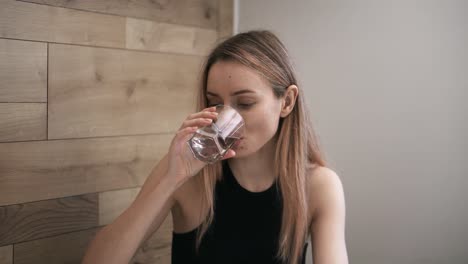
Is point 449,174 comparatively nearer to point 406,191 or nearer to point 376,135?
point 406,191

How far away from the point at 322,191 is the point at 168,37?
2.37ft

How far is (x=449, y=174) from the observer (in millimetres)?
1479

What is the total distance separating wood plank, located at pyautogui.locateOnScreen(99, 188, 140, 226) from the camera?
1419 mm

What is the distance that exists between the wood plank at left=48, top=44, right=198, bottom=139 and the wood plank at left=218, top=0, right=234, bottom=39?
0.60 feet

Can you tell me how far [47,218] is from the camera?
4.21ft

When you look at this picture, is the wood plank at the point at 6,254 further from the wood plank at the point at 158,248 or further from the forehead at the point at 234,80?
the forehead at the point at 234,80

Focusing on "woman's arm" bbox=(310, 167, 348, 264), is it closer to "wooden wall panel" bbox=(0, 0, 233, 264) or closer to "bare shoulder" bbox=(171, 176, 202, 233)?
"bare shoulder" bbox=(171, 176, 202, 233)

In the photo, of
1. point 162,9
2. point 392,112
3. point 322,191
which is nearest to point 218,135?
point 322,191

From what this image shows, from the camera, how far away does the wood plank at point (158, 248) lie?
1.55 m

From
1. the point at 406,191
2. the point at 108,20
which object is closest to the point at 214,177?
the point at 108,20

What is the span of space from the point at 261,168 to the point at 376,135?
478 mm

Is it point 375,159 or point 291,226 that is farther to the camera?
point 375,159

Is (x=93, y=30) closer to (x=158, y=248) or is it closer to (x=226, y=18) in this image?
(x=226, y=18)

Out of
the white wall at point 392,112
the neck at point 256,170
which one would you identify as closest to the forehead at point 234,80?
the neck at point 256,170
